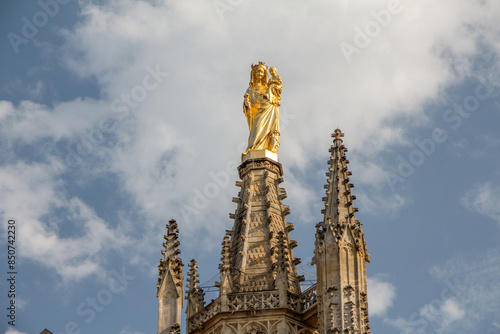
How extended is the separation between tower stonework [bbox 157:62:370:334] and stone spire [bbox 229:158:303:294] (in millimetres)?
39

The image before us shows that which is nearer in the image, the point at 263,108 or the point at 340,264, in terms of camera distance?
the point at 340,264

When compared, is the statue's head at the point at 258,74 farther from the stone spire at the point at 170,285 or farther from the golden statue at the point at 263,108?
the stone spire at the point at 170,285

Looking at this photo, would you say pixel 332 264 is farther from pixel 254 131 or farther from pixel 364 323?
pixel 254 131

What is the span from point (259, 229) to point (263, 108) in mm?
7060

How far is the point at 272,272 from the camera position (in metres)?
62.9

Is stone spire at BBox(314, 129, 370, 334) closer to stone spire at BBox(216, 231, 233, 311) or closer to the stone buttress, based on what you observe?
the stone buttress

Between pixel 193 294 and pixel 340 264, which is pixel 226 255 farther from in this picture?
pixel 340 264

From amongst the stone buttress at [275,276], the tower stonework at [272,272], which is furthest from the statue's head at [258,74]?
the stone buttress at [275,276]

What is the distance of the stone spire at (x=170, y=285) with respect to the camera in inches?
2363

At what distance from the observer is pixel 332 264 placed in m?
58.0

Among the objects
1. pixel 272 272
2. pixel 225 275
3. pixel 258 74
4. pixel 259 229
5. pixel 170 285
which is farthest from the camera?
pixel 258 74

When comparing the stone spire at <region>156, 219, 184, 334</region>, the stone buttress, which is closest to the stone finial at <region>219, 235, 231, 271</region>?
the stone buttress

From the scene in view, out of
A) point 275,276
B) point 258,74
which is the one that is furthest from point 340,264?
point 258,74

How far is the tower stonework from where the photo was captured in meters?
57.3
